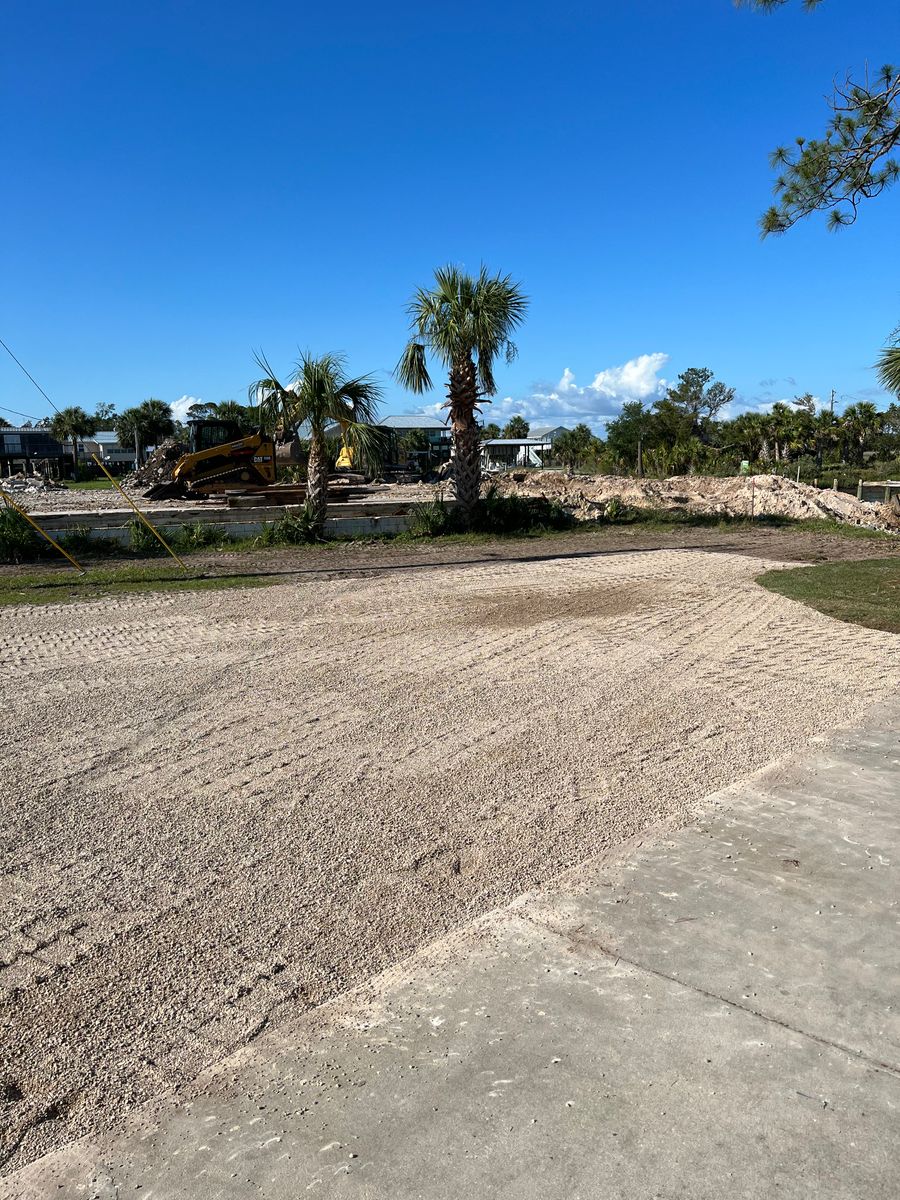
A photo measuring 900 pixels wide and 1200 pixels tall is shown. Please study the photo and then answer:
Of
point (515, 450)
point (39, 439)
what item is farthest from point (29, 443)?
point (515, 450)

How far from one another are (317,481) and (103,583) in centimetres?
647

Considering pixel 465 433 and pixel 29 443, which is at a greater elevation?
pixel 29 443

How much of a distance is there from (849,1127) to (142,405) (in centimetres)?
9815

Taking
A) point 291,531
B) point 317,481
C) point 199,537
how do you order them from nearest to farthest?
Answer: 1. point 199,537
2. point 291,531
3. point 317,481

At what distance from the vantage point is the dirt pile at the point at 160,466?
141ft

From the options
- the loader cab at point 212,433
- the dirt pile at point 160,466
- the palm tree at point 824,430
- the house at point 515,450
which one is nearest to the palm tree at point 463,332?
the loader cab at point 212,433

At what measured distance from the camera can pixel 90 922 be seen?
13.1ft

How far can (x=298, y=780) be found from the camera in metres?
5.66

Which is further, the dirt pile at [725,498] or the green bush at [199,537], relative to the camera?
the dirt pile at [725,498]

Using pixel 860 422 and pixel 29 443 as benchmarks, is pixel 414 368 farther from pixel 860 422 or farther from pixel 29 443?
pixel 29 443

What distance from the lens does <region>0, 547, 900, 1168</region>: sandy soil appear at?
3438 millimetres

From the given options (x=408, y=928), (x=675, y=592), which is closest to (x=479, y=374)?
(x=675, y=592)

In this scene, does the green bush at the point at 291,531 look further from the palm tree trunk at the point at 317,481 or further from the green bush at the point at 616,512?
the green bush at the point at 616,512

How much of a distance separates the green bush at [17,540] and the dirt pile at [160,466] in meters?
26.6
